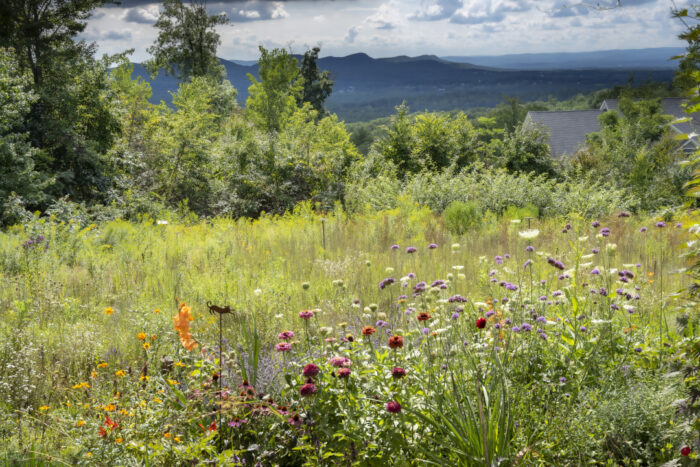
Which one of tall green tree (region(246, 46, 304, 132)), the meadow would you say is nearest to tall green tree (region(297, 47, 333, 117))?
tall green tree (region(246, 46, 304, 132))

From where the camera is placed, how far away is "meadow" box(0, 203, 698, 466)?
222 centimetres

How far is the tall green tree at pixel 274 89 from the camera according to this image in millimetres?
39656

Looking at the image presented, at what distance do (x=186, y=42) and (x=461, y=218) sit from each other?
34.2m

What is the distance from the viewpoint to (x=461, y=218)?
8945 millimetres

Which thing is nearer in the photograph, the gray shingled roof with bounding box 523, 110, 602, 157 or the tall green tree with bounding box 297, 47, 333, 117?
the gray shingled roof with bounding box 523, 110, 602, 157

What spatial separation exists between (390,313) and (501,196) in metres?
7.59

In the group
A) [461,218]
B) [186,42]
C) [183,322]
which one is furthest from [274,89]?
[183,322]

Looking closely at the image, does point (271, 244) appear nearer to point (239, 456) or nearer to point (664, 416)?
point (239, 456)

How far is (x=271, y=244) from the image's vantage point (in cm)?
711

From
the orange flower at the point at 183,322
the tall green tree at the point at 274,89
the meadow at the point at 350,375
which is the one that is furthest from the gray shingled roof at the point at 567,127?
the orange flower at the point at 183,322

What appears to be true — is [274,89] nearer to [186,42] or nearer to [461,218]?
[186,42]

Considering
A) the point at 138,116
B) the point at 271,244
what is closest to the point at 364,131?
the point at 138,116

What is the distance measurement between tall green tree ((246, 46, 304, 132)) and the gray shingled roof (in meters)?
21.9

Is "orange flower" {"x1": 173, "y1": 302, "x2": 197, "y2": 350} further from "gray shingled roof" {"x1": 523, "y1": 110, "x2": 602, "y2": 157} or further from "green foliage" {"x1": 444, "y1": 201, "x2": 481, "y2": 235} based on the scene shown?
"gray shingled roof" {"x1": 523, "y1": 110, "x2": 602, "y2": 157}
